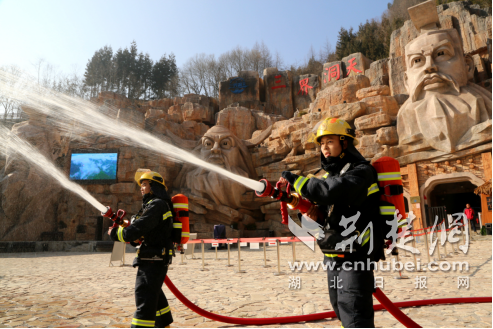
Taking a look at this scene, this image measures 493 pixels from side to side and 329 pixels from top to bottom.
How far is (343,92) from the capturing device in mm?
21656

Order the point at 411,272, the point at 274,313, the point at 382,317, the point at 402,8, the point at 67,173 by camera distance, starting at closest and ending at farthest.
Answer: the point at 382,317, the point at 274,313, the point at 411,272, the point at 67,173, the point at 402,8

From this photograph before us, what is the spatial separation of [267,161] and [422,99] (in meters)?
10.2

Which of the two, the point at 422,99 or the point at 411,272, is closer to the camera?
the point at 411,272

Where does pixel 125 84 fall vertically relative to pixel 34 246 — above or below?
above

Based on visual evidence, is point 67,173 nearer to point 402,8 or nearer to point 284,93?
point 284,93

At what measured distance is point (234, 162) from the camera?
2209 cm

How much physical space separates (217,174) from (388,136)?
10192 mm

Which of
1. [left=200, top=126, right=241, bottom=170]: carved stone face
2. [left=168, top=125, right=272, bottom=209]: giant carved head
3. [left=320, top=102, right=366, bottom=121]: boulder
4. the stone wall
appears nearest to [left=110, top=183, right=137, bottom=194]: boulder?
[left=168, top=125, right=272, bottom=209]: giant carved head

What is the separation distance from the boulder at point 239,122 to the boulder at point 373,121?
11139 millimetres

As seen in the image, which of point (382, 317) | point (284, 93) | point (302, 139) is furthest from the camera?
point (284, 93)

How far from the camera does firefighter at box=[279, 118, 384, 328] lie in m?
2.37

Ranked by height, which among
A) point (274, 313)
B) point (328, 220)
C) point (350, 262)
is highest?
point (328, 220)

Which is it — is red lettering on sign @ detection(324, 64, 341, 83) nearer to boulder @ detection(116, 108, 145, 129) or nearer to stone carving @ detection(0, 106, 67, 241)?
boulder @ detection(116, 108, 145, 129)

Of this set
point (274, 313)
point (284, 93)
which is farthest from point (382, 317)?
point (284, 93)
